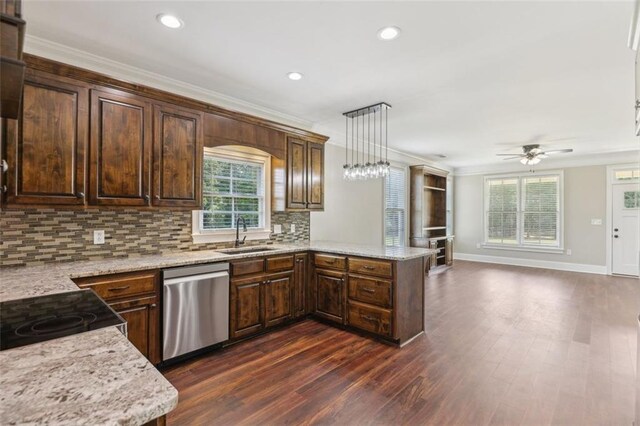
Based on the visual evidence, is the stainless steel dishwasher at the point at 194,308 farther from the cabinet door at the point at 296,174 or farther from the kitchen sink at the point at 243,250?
the cabinet door at the point at 296,174

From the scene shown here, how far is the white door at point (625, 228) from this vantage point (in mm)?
6594

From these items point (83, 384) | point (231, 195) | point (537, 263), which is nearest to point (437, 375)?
Result: point (83, 384)

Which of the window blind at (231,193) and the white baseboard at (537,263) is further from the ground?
the window blind at (231,193)

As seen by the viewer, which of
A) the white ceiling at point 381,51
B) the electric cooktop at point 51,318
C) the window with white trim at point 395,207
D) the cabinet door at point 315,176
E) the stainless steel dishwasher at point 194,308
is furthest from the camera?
the window with white trim at point 395,207

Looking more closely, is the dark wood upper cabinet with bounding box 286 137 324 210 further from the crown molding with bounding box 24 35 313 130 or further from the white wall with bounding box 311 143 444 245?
the crown molding with bounding box 24 35 313 130

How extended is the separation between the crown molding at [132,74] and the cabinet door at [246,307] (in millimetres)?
2042

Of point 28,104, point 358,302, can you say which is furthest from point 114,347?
point 358,302

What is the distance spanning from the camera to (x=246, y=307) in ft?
10.7

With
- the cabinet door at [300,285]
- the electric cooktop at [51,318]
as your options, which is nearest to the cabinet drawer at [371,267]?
the cabinet door at [300,285]

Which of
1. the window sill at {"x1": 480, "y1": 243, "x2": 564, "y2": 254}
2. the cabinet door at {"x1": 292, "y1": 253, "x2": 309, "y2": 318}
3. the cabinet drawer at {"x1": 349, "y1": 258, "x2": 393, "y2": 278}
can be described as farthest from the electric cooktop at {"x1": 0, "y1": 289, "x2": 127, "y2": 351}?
the window sill at {"x1": 480, "y1": 243, "x2": 564, "y2": 254}

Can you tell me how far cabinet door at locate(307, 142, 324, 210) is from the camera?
429cm

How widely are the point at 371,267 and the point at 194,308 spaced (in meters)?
1.77

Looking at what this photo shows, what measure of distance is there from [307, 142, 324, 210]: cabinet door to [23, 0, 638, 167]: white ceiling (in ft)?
1.59

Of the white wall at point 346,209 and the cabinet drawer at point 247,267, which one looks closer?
the cabinet drawer at point 247,267
